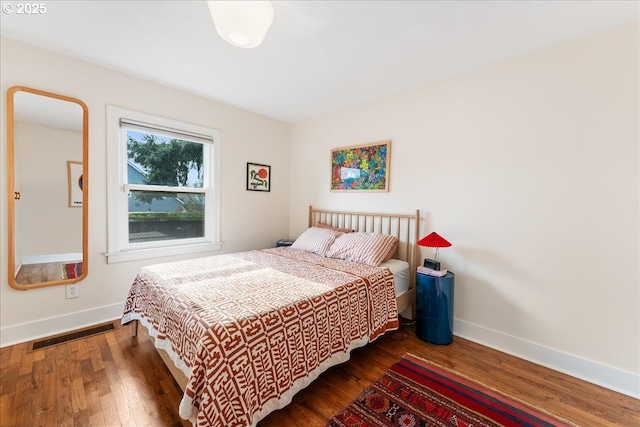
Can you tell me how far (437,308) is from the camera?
2234 millimetres

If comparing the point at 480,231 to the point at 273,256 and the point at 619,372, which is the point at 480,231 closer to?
the point at 619,372

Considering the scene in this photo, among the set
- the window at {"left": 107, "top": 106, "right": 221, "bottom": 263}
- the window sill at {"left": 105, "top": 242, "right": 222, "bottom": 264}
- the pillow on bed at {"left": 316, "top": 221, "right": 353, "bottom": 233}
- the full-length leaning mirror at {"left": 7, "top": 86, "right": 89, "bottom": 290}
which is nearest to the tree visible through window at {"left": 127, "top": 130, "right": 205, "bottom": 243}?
the window at {"left": 107, "top": 106, "right": 221, "bottom": 263}

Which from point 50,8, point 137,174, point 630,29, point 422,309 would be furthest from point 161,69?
point 630,29

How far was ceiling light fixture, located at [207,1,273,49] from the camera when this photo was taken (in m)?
1.14

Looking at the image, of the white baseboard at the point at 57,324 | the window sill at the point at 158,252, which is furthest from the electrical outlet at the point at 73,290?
the window sill at the point at 158,252

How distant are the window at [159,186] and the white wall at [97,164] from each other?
0.08 m

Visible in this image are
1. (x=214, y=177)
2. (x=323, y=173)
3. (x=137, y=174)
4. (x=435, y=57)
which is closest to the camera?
(x=435, y=57)

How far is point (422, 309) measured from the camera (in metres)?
2.30

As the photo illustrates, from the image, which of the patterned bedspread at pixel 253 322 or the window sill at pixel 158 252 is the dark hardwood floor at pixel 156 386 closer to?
the patterned bedspread at pixel 253 322

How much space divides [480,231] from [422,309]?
0.85 m

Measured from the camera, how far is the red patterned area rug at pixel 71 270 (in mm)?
2301

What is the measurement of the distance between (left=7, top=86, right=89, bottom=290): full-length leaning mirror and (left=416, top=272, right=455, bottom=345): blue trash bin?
304 cm

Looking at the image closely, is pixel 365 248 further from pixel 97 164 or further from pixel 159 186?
pixel 97 164

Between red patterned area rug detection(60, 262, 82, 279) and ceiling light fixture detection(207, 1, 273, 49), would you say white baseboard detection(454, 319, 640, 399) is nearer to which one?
ceiling light fixture detection(207, 1, 273, 49)
